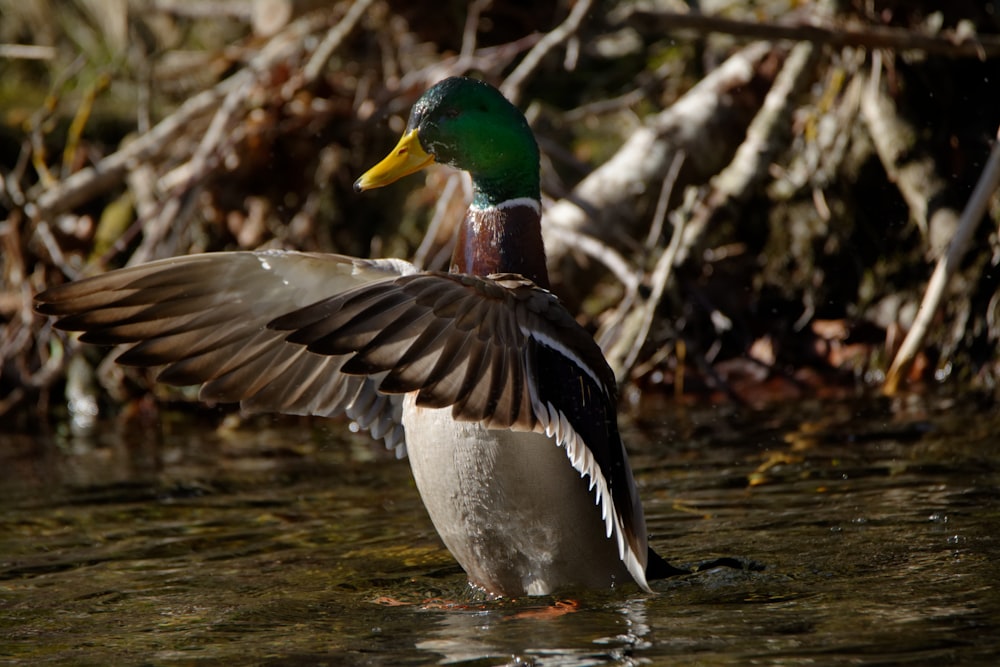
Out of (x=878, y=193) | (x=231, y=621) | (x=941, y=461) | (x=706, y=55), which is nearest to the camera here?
(x=231, y=621)

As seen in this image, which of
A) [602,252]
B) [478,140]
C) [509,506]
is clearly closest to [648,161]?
[602,252]

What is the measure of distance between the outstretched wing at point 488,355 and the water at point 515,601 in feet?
1.24

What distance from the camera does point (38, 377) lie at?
6676 mm

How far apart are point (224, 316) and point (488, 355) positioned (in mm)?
1041

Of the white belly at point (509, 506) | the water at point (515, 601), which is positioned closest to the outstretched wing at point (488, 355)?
the white belly at point (509, 506)

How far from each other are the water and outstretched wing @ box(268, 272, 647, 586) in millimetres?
378

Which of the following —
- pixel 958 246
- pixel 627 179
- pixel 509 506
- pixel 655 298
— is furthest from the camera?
pixel 627 179

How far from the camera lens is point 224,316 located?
147 inches

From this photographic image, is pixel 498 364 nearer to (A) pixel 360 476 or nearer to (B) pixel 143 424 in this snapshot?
(A) pixel 360 476

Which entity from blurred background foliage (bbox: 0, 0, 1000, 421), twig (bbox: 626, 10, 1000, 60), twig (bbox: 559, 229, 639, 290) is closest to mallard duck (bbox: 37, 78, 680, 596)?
blurred background foliage (bbox: 0, 0, 1000, 421)

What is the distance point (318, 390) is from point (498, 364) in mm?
1068

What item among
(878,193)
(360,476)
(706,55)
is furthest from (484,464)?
(706,55)

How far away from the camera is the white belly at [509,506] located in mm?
3367

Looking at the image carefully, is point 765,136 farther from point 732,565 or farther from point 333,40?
point 732,565
